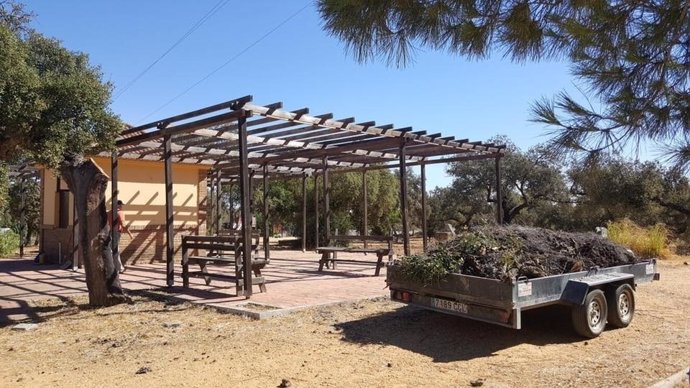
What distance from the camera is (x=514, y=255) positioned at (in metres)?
6.66

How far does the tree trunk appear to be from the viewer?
887 centimetres

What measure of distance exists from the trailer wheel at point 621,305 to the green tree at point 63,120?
283 inches

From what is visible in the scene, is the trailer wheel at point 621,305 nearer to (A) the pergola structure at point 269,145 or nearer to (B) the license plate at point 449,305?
(B) the license plate at point 449,305

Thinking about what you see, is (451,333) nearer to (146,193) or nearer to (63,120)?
(63,120)

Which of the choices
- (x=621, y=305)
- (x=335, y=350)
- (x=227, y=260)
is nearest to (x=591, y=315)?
(x=621, y=305)

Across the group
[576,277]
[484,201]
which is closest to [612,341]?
[576,277]

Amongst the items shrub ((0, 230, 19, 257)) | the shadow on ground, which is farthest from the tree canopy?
shrub ((0, 230, 19, 257))

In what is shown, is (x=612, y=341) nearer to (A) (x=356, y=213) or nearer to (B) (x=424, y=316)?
(B) (x=424, y=316)

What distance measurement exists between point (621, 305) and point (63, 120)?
307 inches

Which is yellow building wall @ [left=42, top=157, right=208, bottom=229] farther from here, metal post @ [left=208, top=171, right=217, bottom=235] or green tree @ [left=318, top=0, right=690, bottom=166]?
green tree @ [left=318, top=0, right=690, bottom=166]

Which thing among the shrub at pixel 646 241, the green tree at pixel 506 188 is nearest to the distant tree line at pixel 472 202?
the green tree at pixel 506 188

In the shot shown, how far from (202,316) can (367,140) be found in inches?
261

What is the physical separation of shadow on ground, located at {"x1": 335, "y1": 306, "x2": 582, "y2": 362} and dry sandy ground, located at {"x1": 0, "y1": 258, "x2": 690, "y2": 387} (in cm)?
1

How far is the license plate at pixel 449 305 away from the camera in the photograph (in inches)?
254
